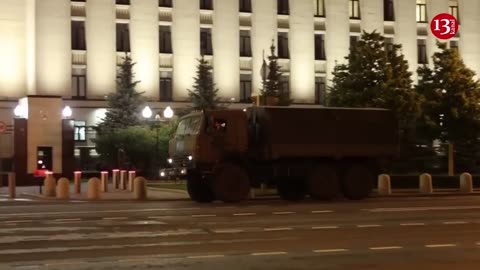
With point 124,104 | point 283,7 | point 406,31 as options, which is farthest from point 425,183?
point 406,31

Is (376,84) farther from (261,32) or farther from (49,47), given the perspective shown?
(49,47)

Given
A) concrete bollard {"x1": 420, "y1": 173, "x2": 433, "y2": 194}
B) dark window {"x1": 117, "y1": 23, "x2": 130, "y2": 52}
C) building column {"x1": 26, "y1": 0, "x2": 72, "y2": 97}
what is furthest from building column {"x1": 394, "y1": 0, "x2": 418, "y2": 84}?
concrete bollard {"x1": 420, "y1": 173, "x2": 433, "y2": 194}

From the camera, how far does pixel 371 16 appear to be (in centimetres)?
6669

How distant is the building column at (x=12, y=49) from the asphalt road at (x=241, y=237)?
32440 mm

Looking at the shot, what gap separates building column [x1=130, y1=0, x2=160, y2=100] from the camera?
60.0 meters

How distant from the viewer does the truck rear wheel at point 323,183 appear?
29.9m

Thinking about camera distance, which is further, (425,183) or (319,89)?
(319,89)

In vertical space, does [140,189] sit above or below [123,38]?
below

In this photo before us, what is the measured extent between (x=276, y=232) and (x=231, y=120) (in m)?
11.5

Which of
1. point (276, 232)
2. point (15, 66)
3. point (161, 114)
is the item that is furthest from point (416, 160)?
point (276, 232)

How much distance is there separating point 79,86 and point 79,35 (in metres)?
3.63

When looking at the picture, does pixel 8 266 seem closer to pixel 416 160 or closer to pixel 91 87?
pixel 416 160

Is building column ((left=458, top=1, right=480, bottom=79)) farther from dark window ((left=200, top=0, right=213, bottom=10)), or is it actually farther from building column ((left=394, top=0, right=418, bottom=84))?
dark window ((left=200, top=0, right=213, bottom=10))

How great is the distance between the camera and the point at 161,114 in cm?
5897
